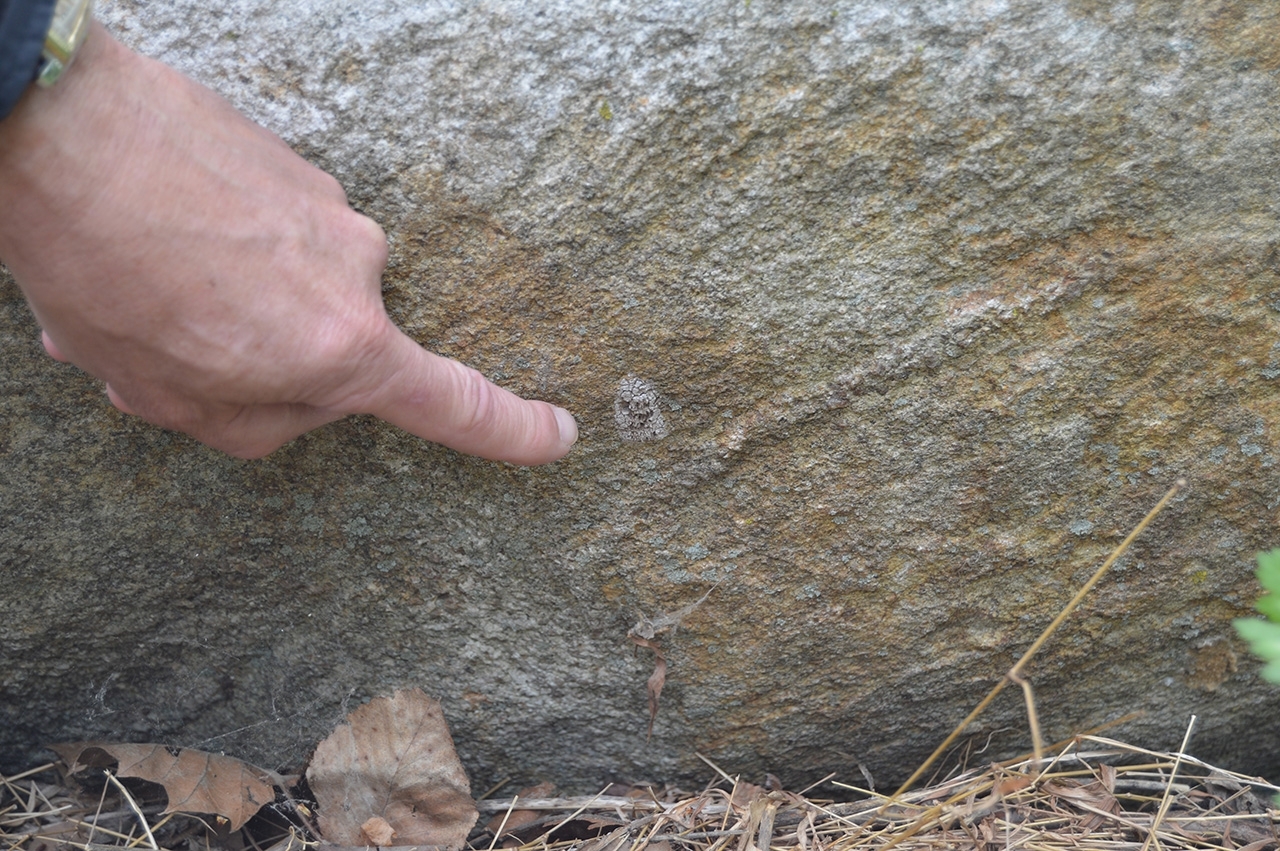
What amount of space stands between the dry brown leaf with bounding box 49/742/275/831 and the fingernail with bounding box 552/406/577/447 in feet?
2.57

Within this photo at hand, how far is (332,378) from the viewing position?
3.62ft

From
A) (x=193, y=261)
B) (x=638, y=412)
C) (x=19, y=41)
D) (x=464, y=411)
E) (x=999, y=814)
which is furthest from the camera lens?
(x=999, y=814)

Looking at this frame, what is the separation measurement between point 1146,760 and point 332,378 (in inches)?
56.0

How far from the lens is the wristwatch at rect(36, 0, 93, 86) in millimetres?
934

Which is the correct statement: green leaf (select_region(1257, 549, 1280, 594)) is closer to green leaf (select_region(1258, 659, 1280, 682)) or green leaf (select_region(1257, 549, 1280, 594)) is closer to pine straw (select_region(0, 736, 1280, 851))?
green leaf (select_region(1258, 659, 1280, 682))

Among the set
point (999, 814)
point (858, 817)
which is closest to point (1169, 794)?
point (999, 814)

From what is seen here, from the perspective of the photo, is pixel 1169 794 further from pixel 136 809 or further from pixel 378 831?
pixel 136 809

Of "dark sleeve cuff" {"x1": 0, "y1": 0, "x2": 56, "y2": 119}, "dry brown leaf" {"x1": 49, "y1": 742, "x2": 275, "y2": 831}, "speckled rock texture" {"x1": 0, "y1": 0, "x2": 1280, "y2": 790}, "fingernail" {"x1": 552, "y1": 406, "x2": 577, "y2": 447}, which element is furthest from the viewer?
"dry brown leaf" {"x1": 49, "y1": 742, "x2": 275, "y2": 831}

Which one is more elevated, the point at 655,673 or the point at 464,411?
the point at 464,411

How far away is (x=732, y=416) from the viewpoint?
4.38 ft

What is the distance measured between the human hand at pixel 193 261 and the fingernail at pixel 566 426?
143mm

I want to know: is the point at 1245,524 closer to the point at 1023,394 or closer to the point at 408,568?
the point at 1023,394

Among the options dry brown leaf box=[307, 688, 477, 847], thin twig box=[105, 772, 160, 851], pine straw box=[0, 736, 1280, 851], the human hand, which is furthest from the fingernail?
thin twig box=[105, 772, 160, 851]

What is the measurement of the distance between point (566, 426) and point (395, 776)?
0.64m
